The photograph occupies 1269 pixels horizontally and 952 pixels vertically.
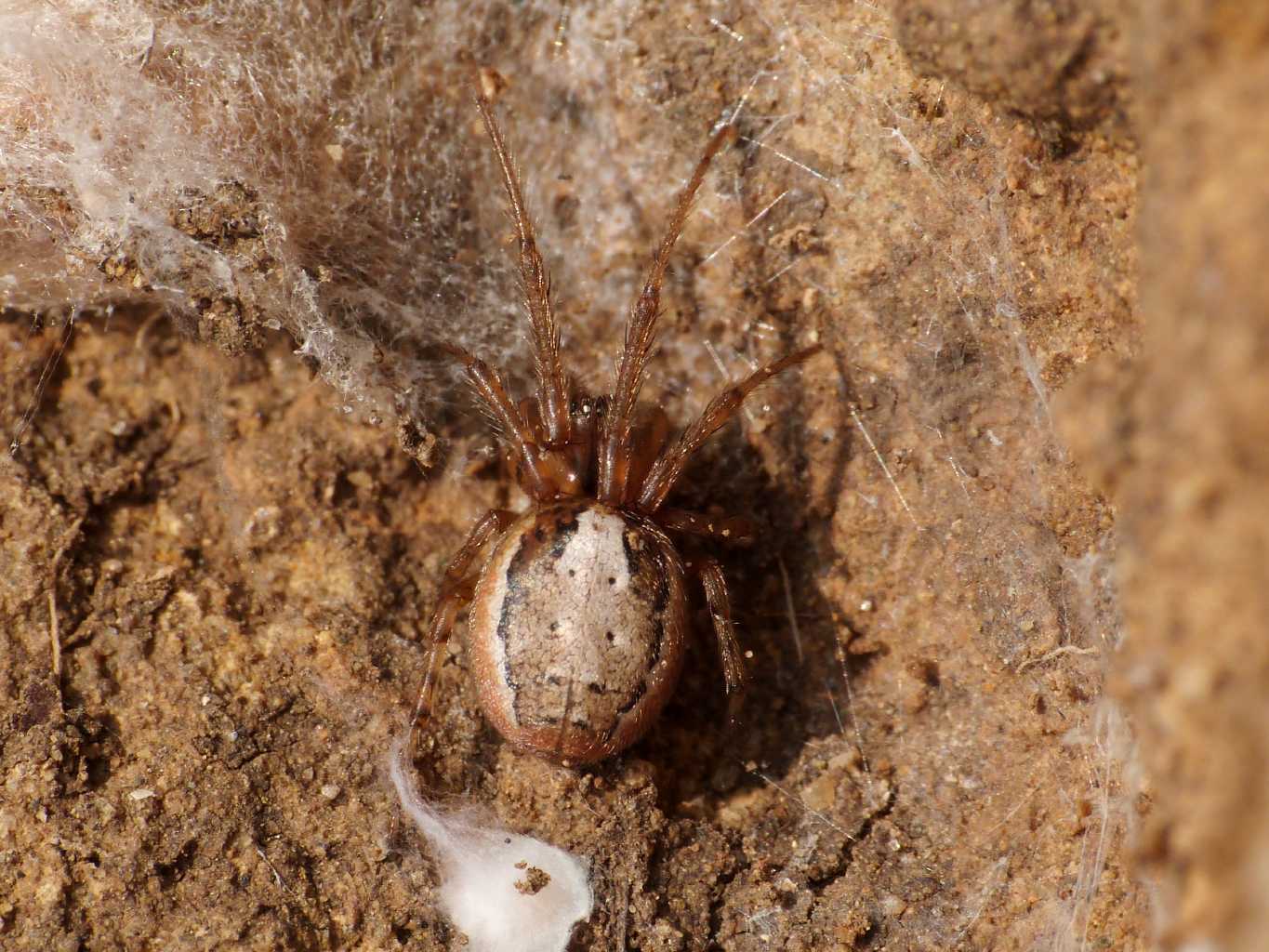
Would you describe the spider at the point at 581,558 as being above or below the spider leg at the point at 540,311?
below

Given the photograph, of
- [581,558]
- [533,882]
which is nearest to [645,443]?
[581,558]

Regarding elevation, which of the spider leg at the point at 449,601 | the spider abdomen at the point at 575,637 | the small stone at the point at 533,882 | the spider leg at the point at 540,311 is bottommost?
the small stone at the point at 533,882

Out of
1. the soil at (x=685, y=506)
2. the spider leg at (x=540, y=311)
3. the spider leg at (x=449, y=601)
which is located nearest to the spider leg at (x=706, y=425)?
the soil at (x=685, y=506)

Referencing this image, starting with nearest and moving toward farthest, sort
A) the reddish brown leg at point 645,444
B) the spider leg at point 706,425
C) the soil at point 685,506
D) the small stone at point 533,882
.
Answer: the soil at point 685,506, the small stone at point 533,882, the spider leg at point 706,425, the reddish brown leg at point 645,444

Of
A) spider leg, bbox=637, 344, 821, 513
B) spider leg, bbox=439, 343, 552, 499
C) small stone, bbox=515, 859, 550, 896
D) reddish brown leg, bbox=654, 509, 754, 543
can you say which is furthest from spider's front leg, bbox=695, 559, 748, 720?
small stone, bbox=515, 859, 550, 896

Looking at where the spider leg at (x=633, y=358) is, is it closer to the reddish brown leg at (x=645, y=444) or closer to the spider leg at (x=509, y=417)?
the reddish brown leg at (x=645, y=444)

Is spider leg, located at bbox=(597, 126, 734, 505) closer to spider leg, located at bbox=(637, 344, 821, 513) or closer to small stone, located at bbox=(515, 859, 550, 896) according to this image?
spider leg, located at bbox=(637, 344, 821, 513)

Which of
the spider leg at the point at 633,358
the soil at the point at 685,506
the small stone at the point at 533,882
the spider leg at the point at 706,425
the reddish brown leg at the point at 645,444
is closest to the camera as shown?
the soil at the point at 685,506

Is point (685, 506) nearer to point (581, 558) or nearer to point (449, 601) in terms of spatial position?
point (581, 558)
